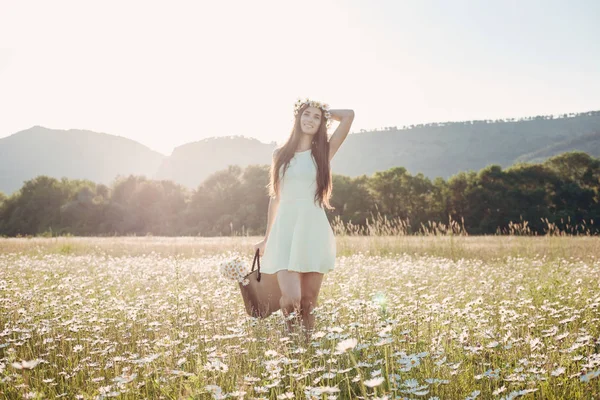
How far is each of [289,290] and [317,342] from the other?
0.95 metres

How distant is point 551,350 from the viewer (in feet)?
11.4

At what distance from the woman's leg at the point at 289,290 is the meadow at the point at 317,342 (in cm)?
24

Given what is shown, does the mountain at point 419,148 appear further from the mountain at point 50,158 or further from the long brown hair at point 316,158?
the long brown hair at point 316,158

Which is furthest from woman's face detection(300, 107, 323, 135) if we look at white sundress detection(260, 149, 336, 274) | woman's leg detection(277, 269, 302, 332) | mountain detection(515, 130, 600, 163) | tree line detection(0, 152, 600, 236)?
mountain detection(515, 130, 600, 163)

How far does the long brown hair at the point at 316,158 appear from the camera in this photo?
5.05m

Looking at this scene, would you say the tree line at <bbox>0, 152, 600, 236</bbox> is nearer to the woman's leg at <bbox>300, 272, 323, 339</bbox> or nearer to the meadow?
the meadow

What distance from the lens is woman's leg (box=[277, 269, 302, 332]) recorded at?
4688mm

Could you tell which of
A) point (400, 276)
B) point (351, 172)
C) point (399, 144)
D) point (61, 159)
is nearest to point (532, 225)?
point (400, 276)

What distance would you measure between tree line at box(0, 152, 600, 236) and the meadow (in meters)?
33.8

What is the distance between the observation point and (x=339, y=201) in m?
53.5

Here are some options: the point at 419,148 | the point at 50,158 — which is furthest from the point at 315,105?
the point at 50,158

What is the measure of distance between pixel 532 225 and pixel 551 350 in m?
46.4

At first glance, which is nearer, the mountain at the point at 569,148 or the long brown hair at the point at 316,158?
the long brown hair at the point at 316,158

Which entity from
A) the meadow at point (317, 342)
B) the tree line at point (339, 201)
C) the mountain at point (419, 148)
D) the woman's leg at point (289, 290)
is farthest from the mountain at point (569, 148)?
the woman's leg at point (289, 290)
